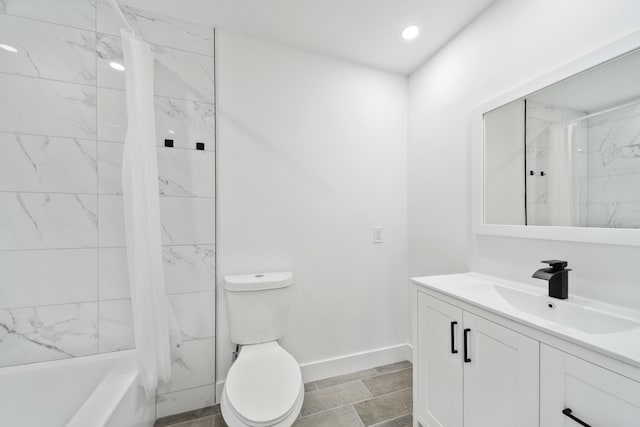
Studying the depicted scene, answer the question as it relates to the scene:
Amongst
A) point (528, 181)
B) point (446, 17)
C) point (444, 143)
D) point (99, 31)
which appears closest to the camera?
point (528, 181)

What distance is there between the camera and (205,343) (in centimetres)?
161

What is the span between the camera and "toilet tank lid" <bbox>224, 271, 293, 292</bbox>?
1522 millimetres

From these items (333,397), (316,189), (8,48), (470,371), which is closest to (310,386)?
(333,397)

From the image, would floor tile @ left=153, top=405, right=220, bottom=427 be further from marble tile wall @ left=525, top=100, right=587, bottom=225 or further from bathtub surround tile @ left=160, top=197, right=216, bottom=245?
marble tile wall @ left=525, top=100, right=587, bottom=225

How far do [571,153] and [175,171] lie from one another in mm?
2096

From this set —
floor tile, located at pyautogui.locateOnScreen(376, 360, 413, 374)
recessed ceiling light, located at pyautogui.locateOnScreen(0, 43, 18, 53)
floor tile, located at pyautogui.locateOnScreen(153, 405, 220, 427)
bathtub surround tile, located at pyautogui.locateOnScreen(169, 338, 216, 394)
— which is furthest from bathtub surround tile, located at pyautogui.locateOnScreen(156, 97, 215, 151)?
floor tile, located at pyautogui.locateOnScreen(376, 360, 413, 374)

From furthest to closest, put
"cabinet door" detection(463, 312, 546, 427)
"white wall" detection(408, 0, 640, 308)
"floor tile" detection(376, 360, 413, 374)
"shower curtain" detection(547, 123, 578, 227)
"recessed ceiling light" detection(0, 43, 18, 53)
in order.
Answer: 1. "floor tile" detection(376, 360, 413, 374)
2. "recessed ceiling light" detection(0, 43, 18, 53)
3. "shower curtain" detection(547, 123, 578, 227)
4. "white wall" detection(408, 0, 640, 308)
5. "cabinet door" detection(463, 312, 546, 427)

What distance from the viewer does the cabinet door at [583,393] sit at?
64 cm

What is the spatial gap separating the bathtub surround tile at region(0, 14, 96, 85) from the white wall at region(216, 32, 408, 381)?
0.69 meters

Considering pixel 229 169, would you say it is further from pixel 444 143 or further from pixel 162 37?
pixel 444 143

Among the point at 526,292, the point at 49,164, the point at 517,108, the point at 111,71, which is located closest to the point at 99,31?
the point at 111,71

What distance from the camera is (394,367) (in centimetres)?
203

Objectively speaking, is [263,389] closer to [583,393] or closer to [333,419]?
[333,419]

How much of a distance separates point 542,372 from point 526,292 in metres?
0.45
